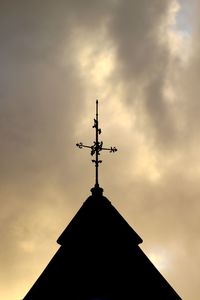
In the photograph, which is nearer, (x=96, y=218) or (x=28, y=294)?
(x=28, y=294)

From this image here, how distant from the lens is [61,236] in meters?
15.5

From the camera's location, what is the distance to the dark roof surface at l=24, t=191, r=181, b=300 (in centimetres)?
1484

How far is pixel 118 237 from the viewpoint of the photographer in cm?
1576

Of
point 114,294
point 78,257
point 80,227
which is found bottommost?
point 114,294

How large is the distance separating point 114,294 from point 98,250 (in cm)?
145

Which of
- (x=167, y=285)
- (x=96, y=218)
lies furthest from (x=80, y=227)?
(x=167, y=285)

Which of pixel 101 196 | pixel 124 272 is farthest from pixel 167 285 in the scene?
pixel 101 196

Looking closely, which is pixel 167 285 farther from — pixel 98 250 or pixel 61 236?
pixel 61 236

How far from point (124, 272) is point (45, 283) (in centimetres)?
245

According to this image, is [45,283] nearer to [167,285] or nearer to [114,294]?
[114,294]

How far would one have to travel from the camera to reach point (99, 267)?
1519 centimetres

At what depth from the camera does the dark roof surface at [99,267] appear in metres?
14.8

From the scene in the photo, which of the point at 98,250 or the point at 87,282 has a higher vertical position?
the point at 98,250

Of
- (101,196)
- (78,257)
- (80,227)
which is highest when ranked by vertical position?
(101,196)
